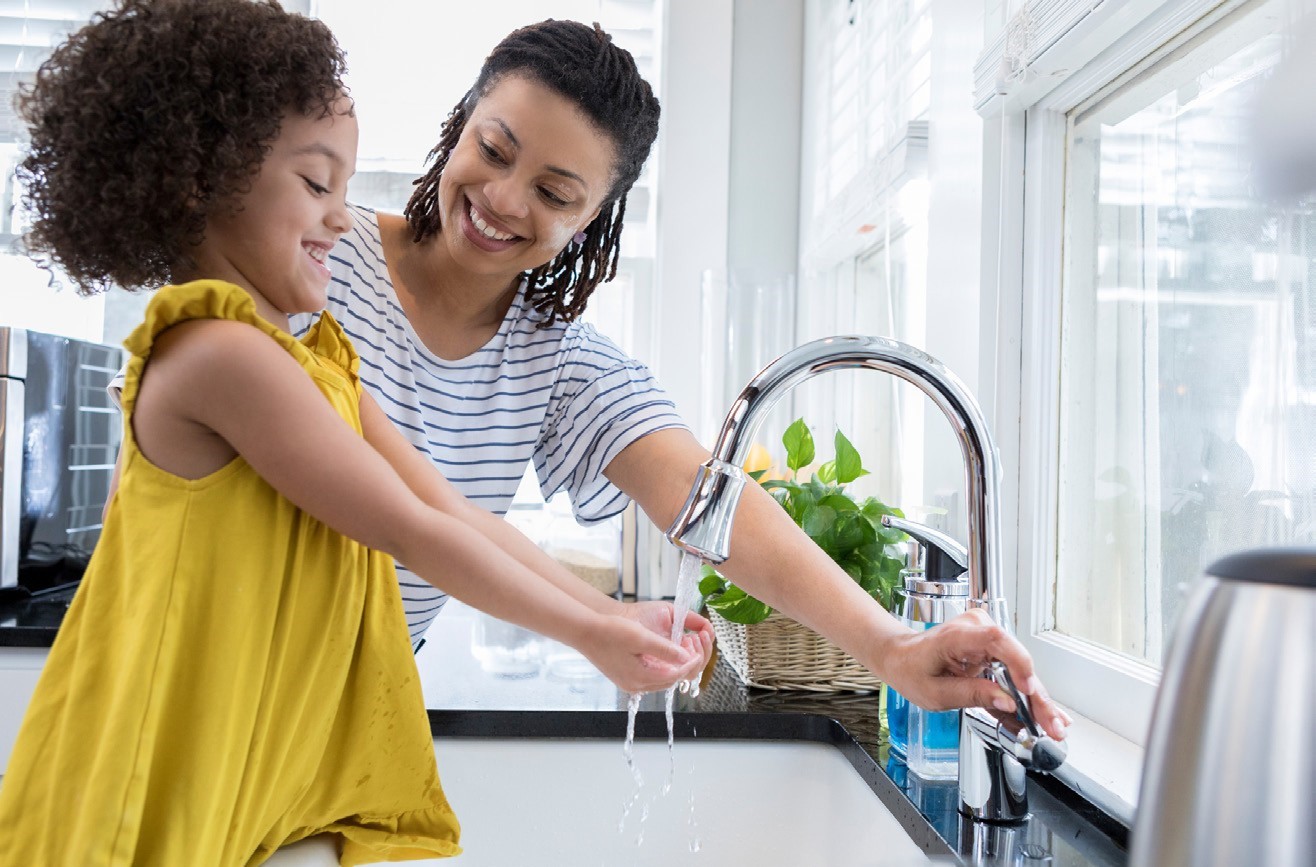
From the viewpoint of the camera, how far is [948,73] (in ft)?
4.96

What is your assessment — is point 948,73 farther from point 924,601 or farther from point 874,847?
point 874,847

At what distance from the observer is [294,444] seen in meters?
0.67

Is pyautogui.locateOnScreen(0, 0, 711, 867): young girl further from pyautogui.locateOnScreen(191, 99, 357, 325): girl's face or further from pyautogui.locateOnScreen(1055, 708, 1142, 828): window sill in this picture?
pyautogui.locateOnScreen(1055, 708, 1142, 828): window sill

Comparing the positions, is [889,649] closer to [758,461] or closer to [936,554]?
[936,554]

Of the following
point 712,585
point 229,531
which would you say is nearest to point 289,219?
point 229,531

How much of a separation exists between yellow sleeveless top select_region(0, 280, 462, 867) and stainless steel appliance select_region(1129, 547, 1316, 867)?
21.0 inches

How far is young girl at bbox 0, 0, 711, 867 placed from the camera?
668 mm

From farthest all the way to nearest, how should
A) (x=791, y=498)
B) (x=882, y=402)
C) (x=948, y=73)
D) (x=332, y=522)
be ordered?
(x=882, y=402) < (x=948, y=73) < (x=791, y=498) < (x=332, y=522)

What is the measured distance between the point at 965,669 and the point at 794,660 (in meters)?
0.66

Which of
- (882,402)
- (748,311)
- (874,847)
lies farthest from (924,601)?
(748,311)

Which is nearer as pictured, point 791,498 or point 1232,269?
point 1232,269

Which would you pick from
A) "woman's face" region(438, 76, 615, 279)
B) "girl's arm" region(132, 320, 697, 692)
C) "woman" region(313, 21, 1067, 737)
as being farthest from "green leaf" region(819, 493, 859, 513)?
"girl's arm" region(132, 320, 697, 692)

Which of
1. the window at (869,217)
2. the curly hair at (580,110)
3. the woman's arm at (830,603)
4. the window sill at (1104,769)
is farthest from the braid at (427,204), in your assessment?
the window sill at (1104,769)

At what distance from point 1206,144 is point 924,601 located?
49 cm
